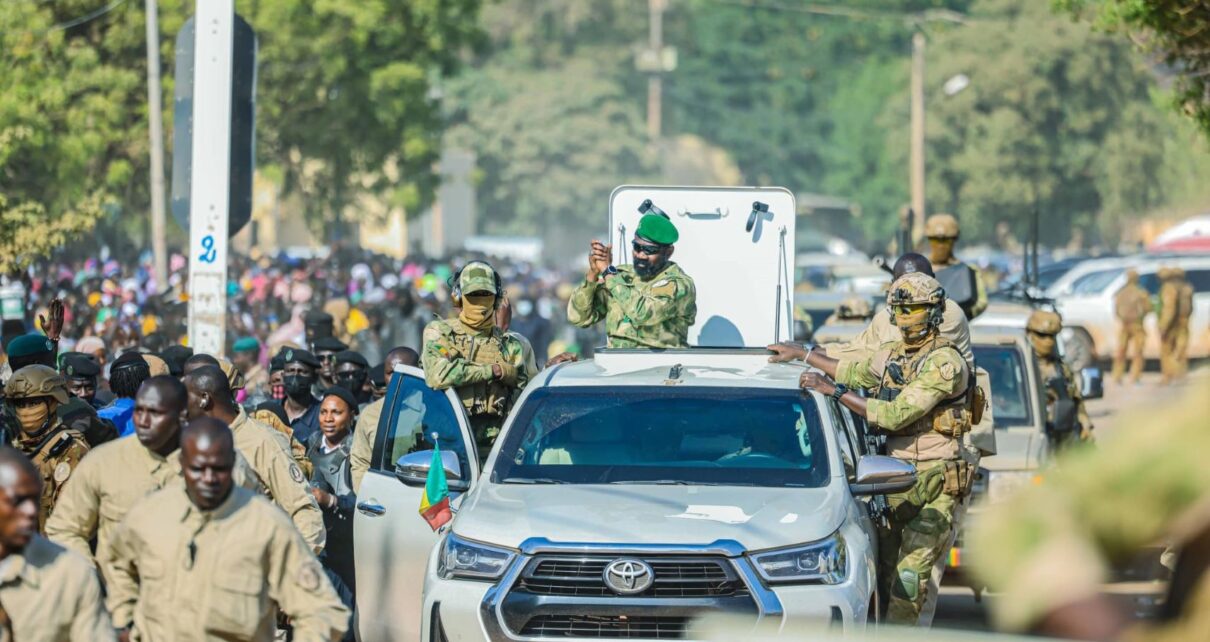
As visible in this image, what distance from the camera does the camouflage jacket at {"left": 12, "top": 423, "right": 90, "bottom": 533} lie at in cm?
735

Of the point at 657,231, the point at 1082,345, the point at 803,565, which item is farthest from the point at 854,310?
the point at 1082,345

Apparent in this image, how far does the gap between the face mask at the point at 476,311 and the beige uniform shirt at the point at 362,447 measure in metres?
0.55

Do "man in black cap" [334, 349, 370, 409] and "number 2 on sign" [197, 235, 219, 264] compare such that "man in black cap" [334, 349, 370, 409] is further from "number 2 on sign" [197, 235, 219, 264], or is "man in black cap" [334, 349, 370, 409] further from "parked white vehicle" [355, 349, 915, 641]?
"parked white vehicle" [355, 349, 915, 641]

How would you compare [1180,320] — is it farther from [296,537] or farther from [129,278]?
[296,537]

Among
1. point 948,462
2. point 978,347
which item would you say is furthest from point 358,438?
point 978,347

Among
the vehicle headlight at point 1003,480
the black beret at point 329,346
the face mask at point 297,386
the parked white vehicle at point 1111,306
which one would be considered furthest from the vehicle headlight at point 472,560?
the parked white vehicle at point 1111,306

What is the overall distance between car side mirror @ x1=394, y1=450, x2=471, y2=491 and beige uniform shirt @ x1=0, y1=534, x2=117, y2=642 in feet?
8.69

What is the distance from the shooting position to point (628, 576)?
674 centimetres

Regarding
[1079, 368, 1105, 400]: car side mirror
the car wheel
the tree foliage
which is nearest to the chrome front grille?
[1079, 368, 1105, 400]: car side mirror

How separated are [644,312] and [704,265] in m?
1.96

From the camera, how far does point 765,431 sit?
7.79 metres

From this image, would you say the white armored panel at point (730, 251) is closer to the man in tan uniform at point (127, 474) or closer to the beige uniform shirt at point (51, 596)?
the man in tan uniform at point (127, 474)

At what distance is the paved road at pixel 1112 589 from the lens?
1693 mm

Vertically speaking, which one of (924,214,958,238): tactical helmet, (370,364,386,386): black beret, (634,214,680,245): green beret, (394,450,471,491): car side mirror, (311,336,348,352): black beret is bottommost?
(394,450,471,491): car side mirror
